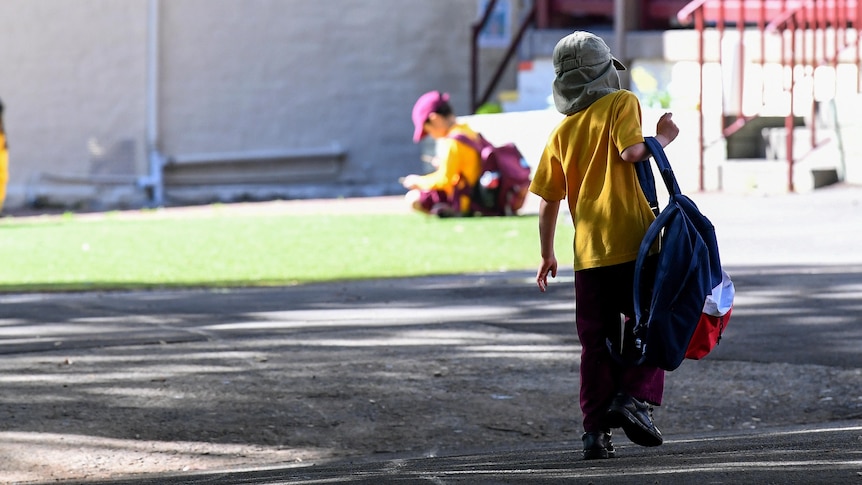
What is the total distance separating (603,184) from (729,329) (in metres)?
2.94

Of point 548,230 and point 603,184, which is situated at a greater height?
Result: point 603,184

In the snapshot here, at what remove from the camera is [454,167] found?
49.0 ft

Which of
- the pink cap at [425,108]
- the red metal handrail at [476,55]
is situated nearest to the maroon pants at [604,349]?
the pink cap at [425,108]

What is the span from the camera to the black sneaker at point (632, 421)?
15.2ft

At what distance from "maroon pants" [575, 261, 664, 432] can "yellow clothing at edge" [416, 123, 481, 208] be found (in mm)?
10116

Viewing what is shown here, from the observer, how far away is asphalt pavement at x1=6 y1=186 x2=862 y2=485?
4.23 m

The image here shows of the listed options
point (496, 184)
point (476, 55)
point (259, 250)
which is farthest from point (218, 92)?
point (259, 250)

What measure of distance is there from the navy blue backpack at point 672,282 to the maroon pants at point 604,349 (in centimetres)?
15

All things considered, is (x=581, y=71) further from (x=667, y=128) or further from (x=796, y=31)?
(x=796, y=31)

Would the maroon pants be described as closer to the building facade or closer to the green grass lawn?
the green grass lawn

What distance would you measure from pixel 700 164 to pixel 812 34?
5.93 ft

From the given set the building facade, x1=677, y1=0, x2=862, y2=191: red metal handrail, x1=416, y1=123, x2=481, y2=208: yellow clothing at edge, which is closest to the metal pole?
the building facade

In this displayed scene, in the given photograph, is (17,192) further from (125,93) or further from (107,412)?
(107,412)

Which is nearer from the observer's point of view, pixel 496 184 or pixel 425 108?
pixel 496 184
